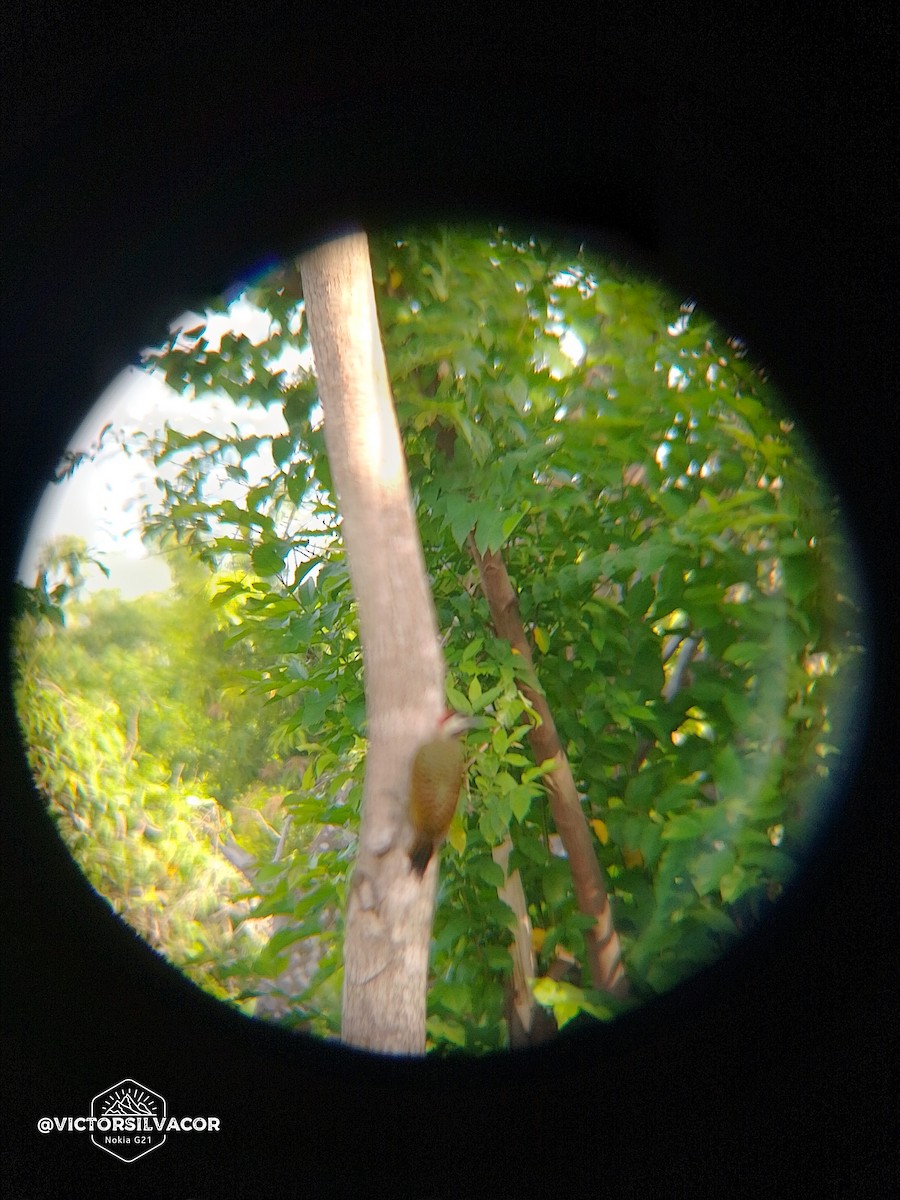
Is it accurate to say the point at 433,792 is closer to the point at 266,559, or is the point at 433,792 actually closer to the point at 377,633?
the point at 377,633

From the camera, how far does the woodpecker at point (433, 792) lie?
685mm

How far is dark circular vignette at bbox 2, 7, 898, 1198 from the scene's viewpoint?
62cm

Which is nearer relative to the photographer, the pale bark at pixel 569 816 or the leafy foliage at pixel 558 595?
the leafy foliage at pixel 558 595

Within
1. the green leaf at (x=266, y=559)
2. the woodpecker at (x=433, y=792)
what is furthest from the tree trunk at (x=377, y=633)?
the green leaf at (x=266, y=559)

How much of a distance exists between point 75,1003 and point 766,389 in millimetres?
875

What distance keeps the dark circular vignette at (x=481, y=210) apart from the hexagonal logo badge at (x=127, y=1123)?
0.03ft

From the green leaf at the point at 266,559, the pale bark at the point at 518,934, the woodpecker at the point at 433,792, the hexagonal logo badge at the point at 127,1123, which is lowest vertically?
the hexagonal logo badge at the point at 127,1123

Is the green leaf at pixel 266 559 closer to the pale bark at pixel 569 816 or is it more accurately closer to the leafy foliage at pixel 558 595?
the leafy foliage at pixel 558 595

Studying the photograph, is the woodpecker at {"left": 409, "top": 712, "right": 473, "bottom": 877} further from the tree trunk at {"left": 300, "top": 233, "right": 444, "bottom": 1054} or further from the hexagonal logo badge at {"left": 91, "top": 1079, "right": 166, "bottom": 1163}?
the hexagonal logo badge at {"left": 91, "top": 1079, "right": 166, "bottom": 1163}

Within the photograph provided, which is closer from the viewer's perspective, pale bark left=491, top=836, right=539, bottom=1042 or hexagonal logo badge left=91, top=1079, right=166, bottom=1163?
hexagonal logo badge left=91, top=1079, right=166, bottom=1163

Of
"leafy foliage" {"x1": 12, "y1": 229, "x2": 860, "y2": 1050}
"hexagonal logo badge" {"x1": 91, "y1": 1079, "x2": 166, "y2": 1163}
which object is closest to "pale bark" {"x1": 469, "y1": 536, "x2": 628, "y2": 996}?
"leafy foliage" {"x1": 12, "y1": 229, "x2": 860, "y2": 1050}

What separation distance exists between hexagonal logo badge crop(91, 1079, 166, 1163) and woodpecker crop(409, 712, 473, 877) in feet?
1.08

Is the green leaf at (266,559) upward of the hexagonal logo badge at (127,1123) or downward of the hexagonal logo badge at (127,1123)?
upward

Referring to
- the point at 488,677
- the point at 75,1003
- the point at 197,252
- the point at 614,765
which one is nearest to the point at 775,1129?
the point at 614,765
